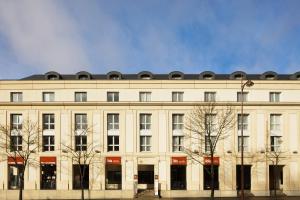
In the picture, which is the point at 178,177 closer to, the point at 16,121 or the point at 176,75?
the point at 176,75

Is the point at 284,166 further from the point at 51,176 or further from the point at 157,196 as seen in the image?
the point at 51,176

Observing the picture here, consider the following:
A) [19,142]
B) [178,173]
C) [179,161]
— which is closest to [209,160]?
[179,161]

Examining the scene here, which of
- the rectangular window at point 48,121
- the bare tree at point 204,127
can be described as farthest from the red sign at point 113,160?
the bare tree at point 204,127

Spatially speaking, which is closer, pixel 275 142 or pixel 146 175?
pixel 275 142

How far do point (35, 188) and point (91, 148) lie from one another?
8.62 meters

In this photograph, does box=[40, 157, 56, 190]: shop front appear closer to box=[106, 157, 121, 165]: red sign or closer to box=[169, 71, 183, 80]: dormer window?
box=[106, 157, 121, 165]: red sign

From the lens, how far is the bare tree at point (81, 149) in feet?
165

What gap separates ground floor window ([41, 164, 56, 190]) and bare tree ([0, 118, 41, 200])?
1.52 metres

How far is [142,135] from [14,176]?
1739 cm

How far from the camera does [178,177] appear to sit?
168 feet

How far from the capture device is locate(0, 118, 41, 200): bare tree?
50.3 m

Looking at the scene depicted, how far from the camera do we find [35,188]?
49938mm

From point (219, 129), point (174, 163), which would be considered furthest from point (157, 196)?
point (219, 129)

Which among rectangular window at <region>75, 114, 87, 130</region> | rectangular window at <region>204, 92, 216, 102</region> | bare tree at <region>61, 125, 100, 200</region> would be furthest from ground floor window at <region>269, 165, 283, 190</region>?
rectangular window at <region>75, 114, 87, 130</region>
